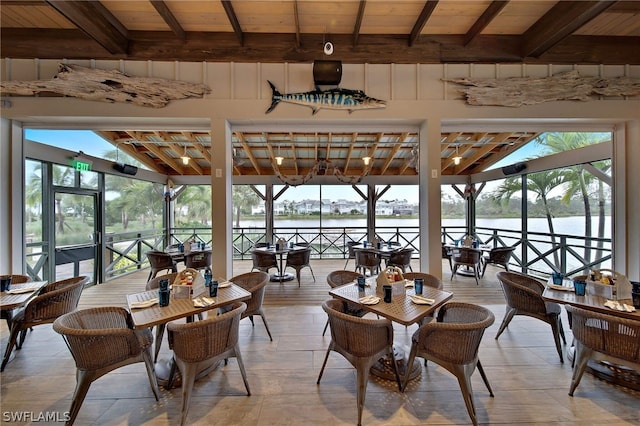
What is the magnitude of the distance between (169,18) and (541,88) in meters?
5.09

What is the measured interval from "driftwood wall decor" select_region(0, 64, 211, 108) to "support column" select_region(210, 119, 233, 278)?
649 millimetres

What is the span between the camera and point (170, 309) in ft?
6.87

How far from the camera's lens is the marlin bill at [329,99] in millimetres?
3576

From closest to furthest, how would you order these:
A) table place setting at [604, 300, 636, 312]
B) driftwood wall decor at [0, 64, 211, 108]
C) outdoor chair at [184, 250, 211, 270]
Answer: table place setting at [604, 300, 636, 312] → driftwood wall decor at [0, 64, 211, 108] → outdoor chair at [184, 250, 211, 270]

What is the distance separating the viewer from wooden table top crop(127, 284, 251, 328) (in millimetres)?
1895

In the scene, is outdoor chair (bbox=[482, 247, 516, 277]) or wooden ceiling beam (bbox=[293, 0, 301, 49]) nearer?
wooden ceiling beam (bbox=[293, 0, 301, 49])

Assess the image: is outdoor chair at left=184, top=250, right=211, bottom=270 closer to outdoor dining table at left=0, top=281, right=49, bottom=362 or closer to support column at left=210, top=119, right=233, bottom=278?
support column at left=210, top=119, right=233, bottom=278

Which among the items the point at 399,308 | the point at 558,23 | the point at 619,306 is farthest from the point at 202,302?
the point at 558,23

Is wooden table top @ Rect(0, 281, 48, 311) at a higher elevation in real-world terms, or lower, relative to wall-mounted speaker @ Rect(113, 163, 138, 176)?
lower

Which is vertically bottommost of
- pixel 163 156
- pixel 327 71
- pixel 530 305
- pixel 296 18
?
pixel 530 305

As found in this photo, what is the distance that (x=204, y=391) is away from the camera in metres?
2.10

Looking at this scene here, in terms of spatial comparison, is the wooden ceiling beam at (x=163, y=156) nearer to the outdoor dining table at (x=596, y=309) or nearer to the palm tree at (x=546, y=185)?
the outdoor dining table at (x=596, y=309)

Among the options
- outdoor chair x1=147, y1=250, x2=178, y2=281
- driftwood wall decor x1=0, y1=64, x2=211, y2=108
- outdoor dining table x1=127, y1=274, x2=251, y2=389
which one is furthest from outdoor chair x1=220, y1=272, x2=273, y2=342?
driftwood wall decor x1=0, y1=64, x2=211, y2=108

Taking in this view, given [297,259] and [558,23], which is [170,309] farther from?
[558,23]
